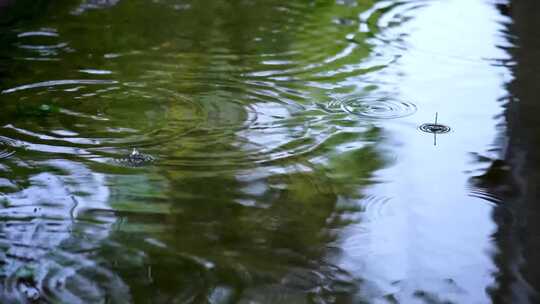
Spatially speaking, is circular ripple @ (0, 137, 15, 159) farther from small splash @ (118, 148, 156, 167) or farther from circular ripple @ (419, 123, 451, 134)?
circular ripple @ (419, 123, 451, 134)

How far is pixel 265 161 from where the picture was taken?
3.69 meters

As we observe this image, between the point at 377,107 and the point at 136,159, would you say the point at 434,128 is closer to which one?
the point at 377,107

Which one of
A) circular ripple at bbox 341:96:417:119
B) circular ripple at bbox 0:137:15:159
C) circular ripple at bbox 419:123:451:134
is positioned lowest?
circular ripple at bbox 419:123:451:134

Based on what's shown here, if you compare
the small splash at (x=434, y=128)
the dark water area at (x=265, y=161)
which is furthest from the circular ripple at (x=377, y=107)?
the small splash at (x=434, y=128)

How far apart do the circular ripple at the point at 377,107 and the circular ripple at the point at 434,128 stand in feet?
0.61

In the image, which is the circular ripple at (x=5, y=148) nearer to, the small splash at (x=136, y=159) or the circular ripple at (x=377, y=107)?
the small splash at (x=136, y=159)

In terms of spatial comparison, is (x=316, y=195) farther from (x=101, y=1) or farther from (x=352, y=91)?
(x=101, y=1)

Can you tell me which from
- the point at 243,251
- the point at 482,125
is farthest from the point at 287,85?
the point at 243,251

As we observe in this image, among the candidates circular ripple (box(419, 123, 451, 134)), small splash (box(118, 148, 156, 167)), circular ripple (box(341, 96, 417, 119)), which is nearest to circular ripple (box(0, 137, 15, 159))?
small splash (box(118, 148, 156, 167))

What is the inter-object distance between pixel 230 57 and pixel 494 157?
6.88ft

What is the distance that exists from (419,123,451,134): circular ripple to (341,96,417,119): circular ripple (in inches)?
7.3

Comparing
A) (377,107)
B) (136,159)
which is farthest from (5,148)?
(377,107)

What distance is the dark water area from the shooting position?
2.79m

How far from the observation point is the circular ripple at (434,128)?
4.07 m
